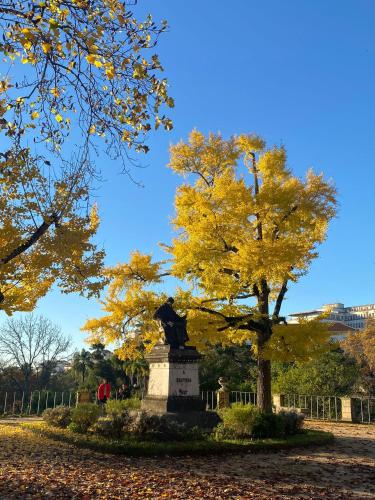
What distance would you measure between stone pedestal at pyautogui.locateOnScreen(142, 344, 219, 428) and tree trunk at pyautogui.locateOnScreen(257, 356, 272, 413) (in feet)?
7.66

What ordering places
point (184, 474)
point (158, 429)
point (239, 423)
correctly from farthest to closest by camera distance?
1. point (239, 423)
2. point (158, 429)
3. point (184, 474)

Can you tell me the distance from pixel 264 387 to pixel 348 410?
6.63m

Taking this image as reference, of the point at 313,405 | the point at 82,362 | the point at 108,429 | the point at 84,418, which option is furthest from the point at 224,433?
the point at 82,362

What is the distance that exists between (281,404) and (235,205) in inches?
446

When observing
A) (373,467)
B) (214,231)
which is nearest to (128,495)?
(373,467)

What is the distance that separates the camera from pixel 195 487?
7.10 metres

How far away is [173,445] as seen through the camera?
33.2 ft

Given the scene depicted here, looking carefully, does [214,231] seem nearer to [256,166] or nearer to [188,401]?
[256,166]

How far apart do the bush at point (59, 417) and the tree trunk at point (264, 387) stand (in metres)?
Answer: 5.81

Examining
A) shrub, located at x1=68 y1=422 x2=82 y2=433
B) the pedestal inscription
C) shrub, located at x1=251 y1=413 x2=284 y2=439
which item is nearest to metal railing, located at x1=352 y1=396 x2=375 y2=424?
shrub, located at x1=251 y1=413 x2=284 y2=439

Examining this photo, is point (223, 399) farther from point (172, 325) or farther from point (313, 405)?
point (172, 325)

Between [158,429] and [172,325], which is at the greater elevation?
[172,325]

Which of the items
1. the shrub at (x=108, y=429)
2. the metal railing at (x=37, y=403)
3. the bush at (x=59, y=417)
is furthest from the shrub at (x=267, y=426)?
the metal railing at (x=37, y=403)

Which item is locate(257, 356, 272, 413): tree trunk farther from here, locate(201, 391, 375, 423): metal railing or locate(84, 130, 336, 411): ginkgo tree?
locate(201, 391, 375, 423): metal railing
